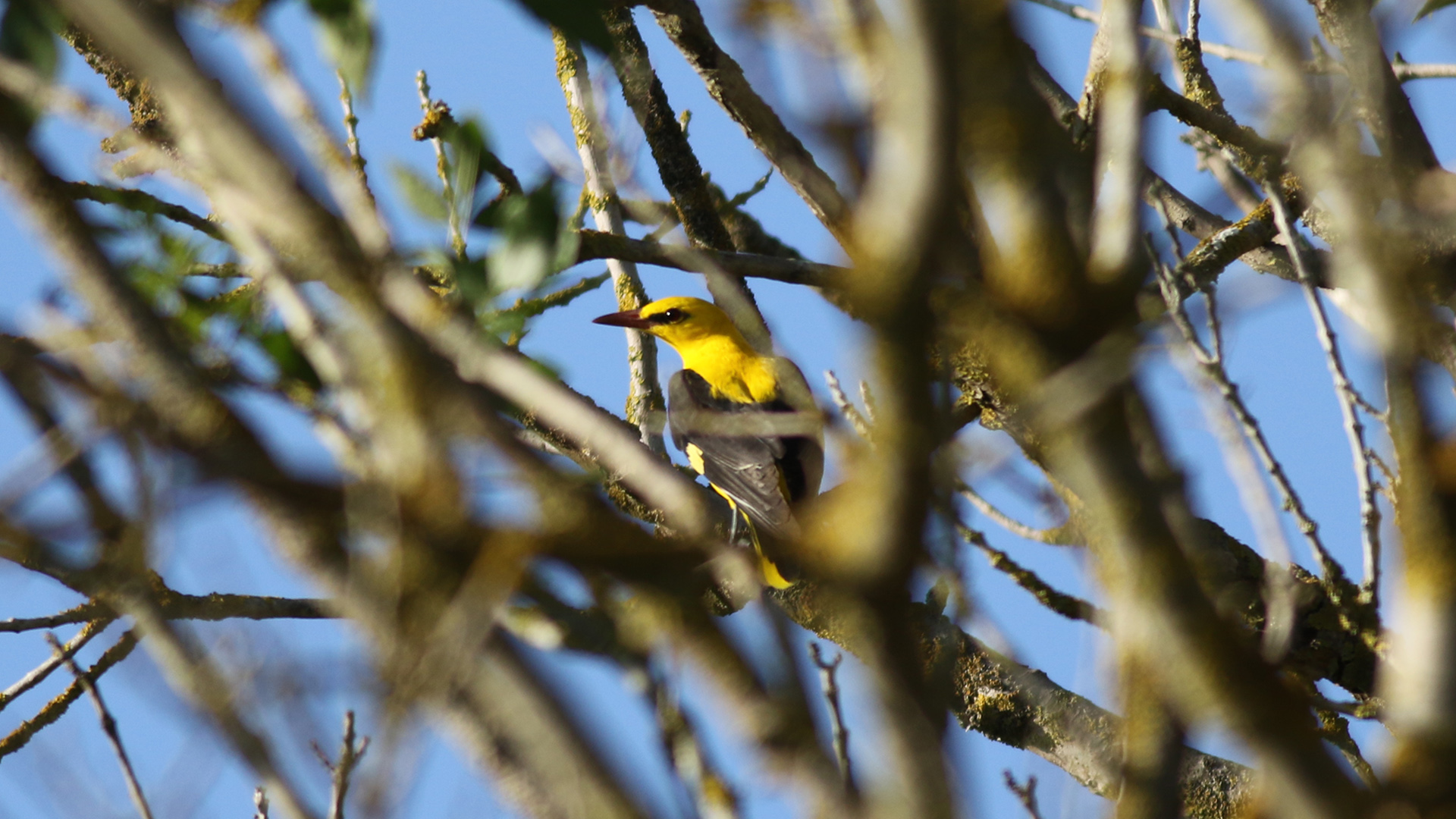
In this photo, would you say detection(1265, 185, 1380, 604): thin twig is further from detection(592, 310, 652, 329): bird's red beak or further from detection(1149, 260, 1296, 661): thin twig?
detection(592, 310, 652, 329): bird's red beak

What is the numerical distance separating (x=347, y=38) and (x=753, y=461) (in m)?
3.71

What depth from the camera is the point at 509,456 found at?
4.25ft

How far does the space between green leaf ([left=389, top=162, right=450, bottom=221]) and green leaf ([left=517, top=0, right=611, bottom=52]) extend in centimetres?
44

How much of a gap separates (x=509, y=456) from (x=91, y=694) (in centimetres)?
125

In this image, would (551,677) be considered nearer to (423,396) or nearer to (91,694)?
(423,396)

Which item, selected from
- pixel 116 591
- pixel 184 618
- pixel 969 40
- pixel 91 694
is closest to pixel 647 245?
pixel 184 618

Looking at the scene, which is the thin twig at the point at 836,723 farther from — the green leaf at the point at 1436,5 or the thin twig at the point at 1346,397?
the green leaf at the point at 1436,5

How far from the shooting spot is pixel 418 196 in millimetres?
2082

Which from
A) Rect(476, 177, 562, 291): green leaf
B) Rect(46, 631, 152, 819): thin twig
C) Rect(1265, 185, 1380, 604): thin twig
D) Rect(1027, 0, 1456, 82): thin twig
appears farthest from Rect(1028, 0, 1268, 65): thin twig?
Rect(46, 631, 152, 819): thin twig

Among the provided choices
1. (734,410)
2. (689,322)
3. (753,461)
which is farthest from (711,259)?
(689,322)

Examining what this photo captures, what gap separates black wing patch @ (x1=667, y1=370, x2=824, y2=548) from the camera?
5.08 metres

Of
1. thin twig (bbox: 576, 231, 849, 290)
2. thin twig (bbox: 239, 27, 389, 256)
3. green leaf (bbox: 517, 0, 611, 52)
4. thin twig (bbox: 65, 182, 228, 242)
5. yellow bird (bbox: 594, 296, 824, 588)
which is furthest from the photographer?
yellow bird (bbox: 594, 296, 824, 588)

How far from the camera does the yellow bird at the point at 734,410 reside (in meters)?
5.08

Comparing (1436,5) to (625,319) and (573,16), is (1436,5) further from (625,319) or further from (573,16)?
(625,319)
